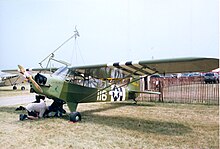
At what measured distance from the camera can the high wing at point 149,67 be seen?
5793mm

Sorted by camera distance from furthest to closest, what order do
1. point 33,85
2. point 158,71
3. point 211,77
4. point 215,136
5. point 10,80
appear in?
point 211,77
point 10,80
point 158,71
point 33,85
point 215,136

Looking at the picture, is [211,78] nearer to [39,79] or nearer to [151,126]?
[151,126]

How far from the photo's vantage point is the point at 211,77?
3136 cm

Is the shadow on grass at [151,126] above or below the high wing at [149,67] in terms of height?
below

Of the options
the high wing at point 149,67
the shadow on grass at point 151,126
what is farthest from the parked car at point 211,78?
the shadow on grass at point 151,126

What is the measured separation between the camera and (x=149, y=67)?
278 inches

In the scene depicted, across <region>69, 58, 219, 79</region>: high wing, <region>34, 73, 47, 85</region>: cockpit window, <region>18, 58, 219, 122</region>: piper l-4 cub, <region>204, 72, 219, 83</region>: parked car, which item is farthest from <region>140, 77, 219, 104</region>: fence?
<region>204, 72, 219, 83</region>: parked car

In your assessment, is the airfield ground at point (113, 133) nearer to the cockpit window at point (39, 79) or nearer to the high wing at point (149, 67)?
the cockpit window at point (39, 79)

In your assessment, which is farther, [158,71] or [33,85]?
[158,71]

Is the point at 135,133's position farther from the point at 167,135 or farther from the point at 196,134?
the point at 196,134

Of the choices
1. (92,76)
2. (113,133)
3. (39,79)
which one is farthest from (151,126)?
(39,79)

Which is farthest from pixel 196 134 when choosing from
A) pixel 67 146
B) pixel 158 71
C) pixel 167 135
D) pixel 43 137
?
pixel 43 137

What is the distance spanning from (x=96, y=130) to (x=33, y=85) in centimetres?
275

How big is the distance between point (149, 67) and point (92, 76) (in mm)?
2831
